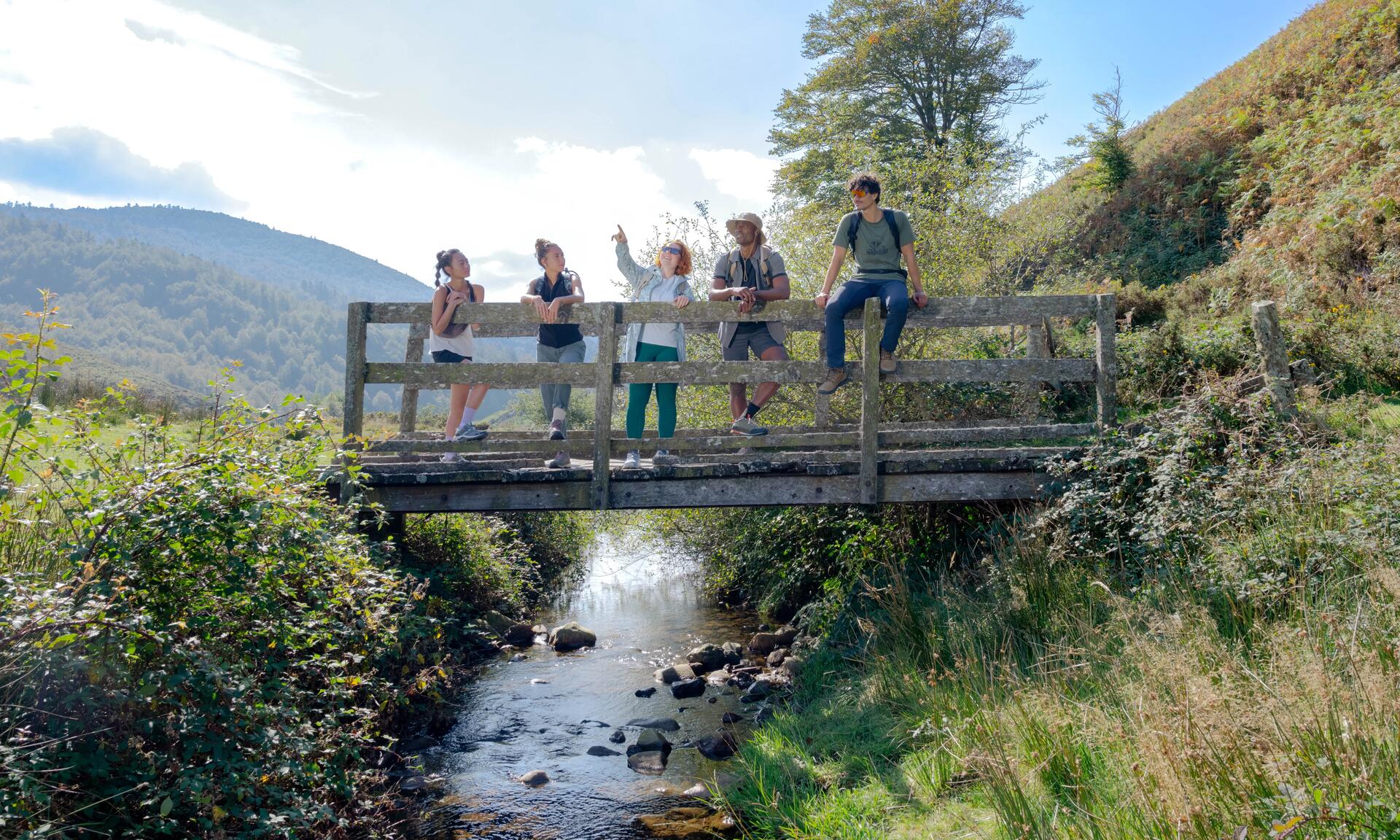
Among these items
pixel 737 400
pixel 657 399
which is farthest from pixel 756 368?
pixel 737 400

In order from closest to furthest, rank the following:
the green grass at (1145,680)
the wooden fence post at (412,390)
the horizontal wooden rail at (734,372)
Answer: the green grass at (1145,680) < the horizontal wooden rail at (734,372) < the wooden fence post at (412,390)

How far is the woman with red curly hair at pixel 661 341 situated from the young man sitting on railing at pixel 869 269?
1.27m

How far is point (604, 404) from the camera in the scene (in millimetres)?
6969

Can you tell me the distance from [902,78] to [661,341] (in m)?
21.5

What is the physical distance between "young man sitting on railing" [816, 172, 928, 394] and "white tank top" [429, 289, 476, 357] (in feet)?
10.6

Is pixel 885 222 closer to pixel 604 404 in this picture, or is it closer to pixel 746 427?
pixel 746 427

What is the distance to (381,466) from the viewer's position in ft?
24.5

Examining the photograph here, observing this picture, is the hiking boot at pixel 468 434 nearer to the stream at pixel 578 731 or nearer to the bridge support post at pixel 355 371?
the bridge support post at pixel 355 371

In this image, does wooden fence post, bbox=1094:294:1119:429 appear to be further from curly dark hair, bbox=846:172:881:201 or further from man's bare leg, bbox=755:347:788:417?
man's bare leg, bbox=755:347:788:417

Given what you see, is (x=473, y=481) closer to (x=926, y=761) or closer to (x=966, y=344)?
(x=926, y=761)

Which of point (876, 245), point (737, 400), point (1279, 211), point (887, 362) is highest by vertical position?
point (1279, 211)

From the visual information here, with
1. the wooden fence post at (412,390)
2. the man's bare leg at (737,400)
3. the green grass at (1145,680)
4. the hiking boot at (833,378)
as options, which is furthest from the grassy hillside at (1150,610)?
the wooden fence post at (412,390)

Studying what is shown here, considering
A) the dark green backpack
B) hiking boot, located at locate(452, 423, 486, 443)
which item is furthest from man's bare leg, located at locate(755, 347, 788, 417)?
hiking boot, located at locate(452, 423, 486, 443)

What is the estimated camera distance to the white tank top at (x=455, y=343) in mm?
7699
